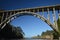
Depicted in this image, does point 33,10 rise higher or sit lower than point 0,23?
higher

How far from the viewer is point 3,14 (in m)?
33.2

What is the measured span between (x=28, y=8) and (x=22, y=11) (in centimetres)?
164

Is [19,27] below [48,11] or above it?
below

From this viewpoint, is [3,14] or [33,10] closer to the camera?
[33,10]

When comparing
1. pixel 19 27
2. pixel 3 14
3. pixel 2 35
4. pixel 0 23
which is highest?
pixel 3 14

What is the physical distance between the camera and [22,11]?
104 ft

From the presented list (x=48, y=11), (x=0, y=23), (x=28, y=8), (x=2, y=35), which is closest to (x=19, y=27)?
(x=2, y=35)

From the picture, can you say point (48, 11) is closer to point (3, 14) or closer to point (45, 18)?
point (45, 18)

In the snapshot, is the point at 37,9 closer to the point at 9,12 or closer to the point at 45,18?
the point at 45,18

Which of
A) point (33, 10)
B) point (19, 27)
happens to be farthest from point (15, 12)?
point (19, 27)

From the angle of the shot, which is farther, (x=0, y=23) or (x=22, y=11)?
(x=0, y=23)

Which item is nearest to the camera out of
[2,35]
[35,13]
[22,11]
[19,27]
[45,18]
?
[45,18]

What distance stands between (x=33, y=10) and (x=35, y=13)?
3.89ft

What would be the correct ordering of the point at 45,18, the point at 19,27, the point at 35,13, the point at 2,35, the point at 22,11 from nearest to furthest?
the point at 45,18 → the point at 35,13 → the point at 22,11 → the point at 2,35 → the point at 19,27
